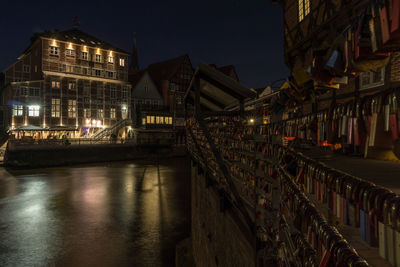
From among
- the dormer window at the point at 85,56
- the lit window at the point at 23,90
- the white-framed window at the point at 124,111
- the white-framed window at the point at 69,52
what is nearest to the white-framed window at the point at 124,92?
the white-framed window at the point at 124,111

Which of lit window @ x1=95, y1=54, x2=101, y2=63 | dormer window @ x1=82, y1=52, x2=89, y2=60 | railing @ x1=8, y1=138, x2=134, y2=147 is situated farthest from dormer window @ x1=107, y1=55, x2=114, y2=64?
railing @ x1=8, y1=138, x2=134, y2=147

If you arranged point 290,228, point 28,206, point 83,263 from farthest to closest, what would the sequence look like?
point 28,206, point 83,263, point 290,228

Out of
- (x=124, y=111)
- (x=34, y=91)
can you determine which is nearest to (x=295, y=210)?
(x=34, y=91)

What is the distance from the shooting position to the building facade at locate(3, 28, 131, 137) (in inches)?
1604

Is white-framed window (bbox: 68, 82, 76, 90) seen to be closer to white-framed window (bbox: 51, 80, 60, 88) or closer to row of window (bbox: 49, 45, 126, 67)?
white-framed window (bbox: 51, 80, 60, 88)

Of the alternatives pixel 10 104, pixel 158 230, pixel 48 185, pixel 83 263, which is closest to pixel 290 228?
pixel 83 263

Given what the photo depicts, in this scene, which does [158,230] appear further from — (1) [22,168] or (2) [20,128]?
(2) [20,128]

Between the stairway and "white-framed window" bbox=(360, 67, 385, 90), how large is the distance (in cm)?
4198

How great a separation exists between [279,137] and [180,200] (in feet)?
67.4

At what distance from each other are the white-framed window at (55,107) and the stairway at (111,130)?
6.75 meters

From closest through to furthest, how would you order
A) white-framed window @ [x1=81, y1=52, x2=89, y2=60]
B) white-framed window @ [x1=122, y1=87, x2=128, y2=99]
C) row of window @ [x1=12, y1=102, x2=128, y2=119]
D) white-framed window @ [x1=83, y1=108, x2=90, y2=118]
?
row of window @ [x1=12, y1=102, x2=128, y2=119] → white-framed window @ [x1=83, y1=108, x2=90, y2=118] → white-framed window @ [x1=81, y1=52, x2=89, y2=60] → white-framed window @ [x1=122, y1=87, x2=128, y2=99]

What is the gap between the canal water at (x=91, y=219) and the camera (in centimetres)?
1333

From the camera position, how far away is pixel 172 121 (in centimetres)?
5206

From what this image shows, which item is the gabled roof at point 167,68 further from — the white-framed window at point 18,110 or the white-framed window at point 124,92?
the white-framed window at point 18,110
